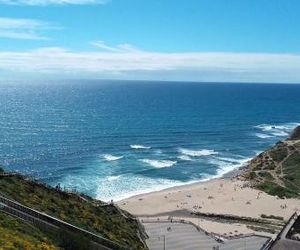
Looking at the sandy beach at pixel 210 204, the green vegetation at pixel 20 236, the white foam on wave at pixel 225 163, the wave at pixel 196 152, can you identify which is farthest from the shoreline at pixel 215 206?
the green vegetation at pixel 20 236

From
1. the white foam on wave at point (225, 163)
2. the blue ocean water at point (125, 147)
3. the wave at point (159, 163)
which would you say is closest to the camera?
the blue ocean water at point (125, 147)

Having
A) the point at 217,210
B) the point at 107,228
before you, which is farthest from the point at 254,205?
the point at 107,228

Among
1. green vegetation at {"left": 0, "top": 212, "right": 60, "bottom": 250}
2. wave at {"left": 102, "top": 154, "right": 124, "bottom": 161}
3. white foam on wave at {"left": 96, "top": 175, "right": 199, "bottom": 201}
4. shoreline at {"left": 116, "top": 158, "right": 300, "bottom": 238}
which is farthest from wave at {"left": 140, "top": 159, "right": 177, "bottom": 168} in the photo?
green vegetation at {"left": 0, "top": 212, "right": 60, "bottom": 250}

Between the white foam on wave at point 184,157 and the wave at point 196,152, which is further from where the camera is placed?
the wave at point 196,152

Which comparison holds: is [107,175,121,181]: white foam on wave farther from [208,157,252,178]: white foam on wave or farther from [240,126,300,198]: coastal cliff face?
[240,126,300,198]: coastal cliff face

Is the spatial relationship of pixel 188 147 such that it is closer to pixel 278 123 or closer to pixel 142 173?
pixel 142 173

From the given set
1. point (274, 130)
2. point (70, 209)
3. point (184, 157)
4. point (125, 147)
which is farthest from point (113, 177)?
point (274, 130)

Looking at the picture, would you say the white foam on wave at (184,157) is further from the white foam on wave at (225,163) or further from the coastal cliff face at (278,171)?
the coastal cliff face at (278,171)
